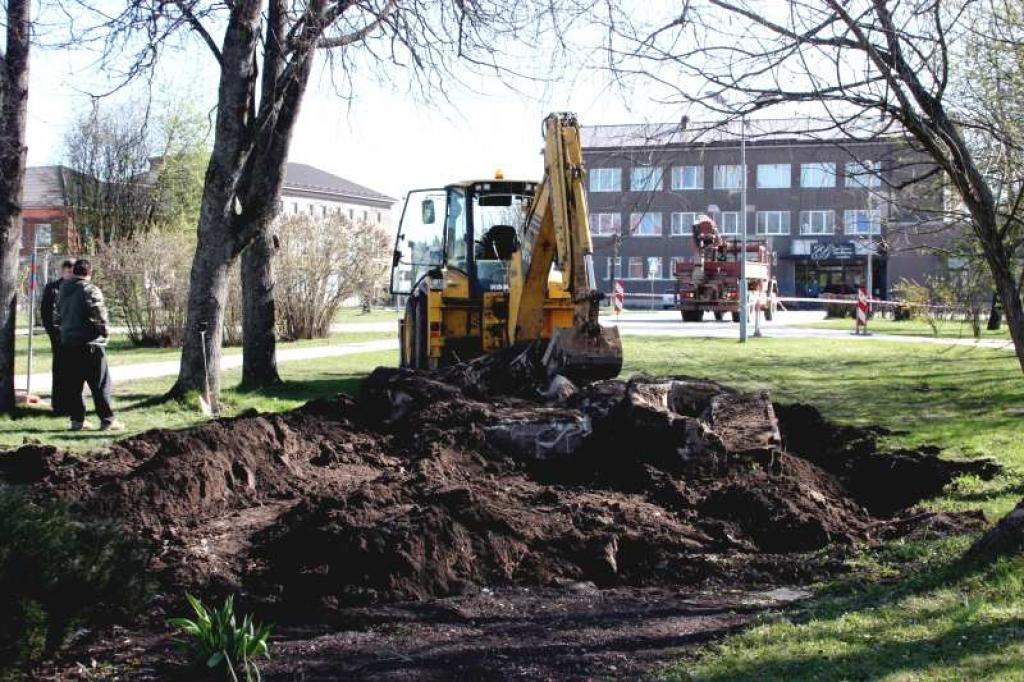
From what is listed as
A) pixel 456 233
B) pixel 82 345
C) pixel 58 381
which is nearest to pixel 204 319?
pixel 58 381

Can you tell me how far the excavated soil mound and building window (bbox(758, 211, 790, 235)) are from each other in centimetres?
6528

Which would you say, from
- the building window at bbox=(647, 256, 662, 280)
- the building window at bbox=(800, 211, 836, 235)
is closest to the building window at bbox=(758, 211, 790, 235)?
the building window at bbox=(800, 211, 836, 235)

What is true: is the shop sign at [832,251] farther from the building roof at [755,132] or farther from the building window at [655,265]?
the building roof at [755,132]

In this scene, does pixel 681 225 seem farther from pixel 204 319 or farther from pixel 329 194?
pixel 204 319

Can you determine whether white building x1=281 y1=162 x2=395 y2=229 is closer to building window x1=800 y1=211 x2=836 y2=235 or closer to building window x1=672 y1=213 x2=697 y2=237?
building window x1=672 y1=213 x2=697 y2=237

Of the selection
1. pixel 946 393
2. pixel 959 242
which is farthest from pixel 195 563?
pixel 959 242

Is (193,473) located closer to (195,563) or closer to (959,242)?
(195,563)

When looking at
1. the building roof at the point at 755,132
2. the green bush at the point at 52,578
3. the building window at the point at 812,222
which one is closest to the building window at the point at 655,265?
the building window at the point at 812,222

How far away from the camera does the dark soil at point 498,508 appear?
563cm

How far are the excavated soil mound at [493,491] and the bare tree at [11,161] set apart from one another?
4.42 meters

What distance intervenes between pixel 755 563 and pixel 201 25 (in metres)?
10.6

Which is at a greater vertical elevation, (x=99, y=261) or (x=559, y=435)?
(x=99, y=261)

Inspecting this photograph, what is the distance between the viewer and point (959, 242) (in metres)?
17.9

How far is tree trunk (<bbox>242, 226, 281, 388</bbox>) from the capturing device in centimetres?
1723
